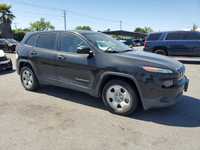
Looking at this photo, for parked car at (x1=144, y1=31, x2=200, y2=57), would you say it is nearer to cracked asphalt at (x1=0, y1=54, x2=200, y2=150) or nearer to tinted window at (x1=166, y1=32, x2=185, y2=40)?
tinted window at (x1=166, y1=32, x2=185, y2=40)

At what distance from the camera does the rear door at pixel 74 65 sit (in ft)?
16.3

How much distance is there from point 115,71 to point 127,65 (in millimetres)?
273

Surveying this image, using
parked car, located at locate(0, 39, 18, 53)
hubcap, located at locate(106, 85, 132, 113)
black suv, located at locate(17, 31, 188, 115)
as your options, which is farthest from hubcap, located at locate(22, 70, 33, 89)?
parked car, located at locate(0, 39, 18, 53)

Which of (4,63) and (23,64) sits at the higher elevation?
(23,64)

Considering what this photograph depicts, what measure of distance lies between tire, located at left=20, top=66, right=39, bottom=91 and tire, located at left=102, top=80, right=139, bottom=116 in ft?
7.98

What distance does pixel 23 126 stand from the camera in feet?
13.8

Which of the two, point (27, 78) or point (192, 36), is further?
point (192, 36)

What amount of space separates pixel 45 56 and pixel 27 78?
3.98ft

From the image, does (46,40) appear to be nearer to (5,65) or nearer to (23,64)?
(23,64)

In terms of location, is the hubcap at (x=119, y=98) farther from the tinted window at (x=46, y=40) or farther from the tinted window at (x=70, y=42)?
the tinted window at (x=46, y=40)

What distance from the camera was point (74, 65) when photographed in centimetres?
516

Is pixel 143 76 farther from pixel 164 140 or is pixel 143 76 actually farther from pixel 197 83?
pixel 197 83

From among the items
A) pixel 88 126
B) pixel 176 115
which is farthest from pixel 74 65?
pixel 176 115

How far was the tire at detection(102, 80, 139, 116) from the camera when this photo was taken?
177 inches
